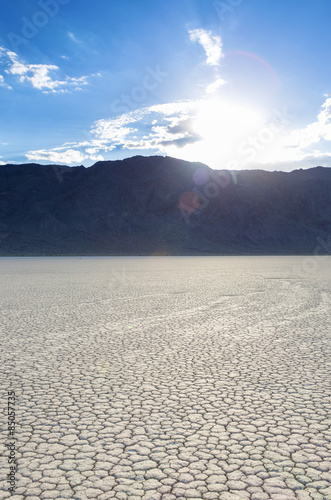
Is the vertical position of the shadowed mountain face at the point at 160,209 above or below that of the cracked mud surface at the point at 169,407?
above

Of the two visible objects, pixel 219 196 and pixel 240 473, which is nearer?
pixel 240 473

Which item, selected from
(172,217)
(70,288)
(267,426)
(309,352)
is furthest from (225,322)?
(172,217)

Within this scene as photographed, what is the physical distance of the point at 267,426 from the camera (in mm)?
4461

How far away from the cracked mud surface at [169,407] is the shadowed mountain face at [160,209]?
3045 inches

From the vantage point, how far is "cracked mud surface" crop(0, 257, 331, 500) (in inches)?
137

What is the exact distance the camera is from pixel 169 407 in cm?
495

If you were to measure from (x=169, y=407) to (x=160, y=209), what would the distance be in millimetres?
100363

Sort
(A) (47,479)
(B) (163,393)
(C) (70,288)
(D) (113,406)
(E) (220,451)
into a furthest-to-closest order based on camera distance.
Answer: (C) (70,288) → (B) (163,393) → (D) (113,406) → (E) (220,451) → (A) (47,479)

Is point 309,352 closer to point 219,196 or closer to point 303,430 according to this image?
point 303,430

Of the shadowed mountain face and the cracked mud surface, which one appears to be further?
the shadowed mountain face

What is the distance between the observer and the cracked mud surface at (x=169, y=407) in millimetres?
3471

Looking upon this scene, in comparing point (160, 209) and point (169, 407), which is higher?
point (160, 209)

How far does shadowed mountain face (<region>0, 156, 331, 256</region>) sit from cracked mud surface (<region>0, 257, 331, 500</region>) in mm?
77347

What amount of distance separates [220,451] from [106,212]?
100185 mm
